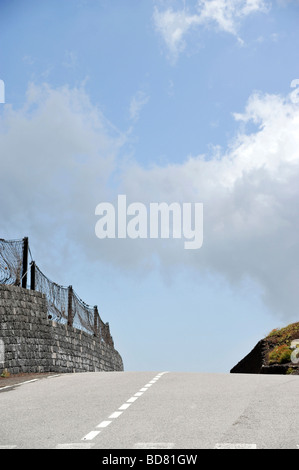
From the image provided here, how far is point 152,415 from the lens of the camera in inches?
445

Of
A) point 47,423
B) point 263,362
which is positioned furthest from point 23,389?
point 263,362

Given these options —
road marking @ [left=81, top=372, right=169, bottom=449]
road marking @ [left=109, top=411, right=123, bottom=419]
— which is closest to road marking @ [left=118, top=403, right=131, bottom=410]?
road marking @ [left=81, top=372, right=169, bottom=449]

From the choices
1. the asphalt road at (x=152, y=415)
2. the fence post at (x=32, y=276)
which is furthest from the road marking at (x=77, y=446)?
the fence post at (x=32, y=276)

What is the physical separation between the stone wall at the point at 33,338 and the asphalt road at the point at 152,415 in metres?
5.65

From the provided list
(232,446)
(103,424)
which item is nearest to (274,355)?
(103,424)

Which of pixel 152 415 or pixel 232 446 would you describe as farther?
pixel 152 415

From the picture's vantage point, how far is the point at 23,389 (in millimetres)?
17078

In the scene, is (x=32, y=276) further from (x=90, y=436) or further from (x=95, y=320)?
(x=90, y=436)

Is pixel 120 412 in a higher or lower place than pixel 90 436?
higher

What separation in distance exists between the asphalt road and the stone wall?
5653 millimetres

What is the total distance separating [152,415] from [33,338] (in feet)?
49.6

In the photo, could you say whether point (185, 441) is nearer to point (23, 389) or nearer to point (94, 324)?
point (23, 389)
